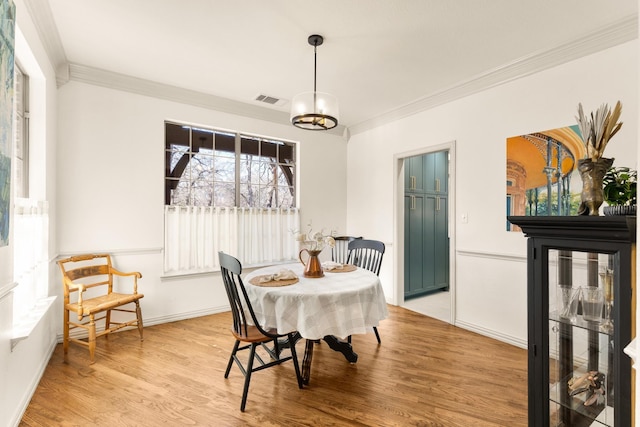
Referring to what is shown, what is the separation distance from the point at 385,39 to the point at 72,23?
8.19 ft

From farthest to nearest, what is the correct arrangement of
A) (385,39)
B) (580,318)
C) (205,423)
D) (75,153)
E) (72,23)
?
(75,153) → (385,39) → (72,23) → (205,423) → (580,318)

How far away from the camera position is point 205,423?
1.90 meters

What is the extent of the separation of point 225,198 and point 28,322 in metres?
2.32

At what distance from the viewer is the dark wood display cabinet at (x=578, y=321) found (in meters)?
1.23

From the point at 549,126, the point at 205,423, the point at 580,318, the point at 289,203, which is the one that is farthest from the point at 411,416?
the point at 289,203

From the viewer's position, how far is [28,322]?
210 centimetres

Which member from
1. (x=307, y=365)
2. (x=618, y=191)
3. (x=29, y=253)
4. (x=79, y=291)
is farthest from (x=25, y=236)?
(x=618, y=191)

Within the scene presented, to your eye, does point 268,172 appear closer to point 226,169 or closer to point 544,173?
point 226,169

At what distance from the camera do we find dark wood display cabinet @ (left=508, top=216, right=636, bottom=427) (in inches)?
48.3

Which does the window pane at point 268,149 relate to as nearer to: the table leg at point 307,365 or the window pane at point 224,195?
the window pane at point 224,195

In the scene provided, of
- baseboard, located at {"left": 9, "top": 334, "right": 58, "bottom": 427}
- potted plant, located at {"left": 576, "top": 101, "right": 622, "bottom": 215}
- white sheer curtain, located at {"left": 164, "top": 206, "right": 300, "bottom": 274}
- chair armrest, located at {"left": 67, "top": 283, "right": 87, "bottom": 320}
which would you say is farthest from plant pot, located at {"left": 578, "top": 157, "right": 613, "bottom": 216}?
chair armrest, located at {"left": 67, "top": 283, "right": 87, "bottom": 320}

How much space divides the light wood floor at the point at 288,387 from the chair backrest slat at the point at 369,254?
729 mm

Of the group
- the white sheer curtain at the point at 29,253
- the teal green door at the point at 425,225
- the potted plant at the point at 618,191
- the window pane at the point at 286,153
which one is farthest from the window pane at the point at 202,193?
the potted plant at the point at 618,191

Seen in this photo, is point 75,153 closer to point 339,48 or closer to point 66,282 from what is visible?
point 66,282
